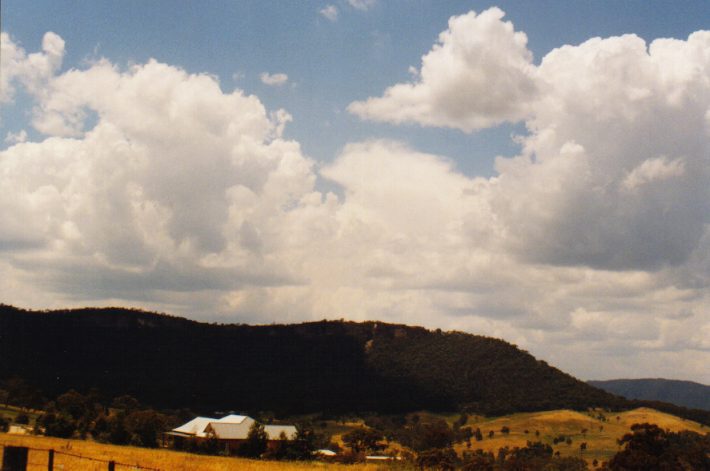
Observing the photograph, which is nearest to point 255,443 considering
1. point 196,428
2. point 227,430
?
point 196,428

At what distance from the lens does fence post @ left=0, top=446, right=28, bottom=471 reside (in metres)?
13.4

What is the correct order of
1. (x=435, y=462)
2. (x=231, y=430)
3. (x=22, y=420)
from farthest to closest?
(x=231, y=430) → (x=22, y=420) → (x=435, y=462)

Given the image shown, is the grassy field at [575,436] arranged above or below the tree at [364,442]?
below

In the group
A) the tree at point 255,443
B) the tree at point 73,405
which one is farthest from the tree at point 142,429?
the tree at point 73,405

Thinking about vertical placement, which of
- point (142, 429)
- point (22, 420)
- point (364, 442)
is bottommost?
point (364, 442)

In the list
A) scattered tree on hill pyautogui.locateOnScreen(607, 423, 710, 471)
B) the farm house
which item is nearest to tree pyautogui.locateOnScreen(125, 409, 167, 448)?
the farm house

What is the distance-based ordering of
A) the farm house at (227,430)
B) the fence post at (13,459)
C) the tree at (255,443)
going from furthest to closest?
1. the farm house at (227,430)
2. the tree at (255,443)
3. the fence post at (13,459)

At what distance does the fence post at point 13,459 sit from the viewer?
13.4 m

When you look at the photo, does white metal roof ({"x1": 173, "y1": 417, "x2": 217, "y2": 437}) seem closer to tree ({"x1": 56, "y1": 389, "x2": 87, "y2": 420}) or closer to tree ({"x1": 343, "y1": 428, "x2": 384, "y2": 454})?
tree ({"x1": 56, "y1": 389, "x2": 87, "y2": 420})

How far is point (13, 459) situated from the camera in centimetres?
1349

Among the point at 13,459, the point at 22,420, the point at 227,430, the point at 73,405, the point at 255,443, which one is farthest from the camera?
the point at 227,430

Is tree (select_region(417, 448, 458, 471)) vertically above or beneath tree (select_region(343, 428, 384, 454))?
above

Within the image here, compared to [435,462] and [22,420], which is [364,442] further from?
[435,462]

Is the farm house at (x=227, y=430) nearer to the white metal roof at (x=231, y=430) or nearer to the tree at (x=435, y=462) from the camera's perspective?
the white metal roof at (x=231, y=430)
